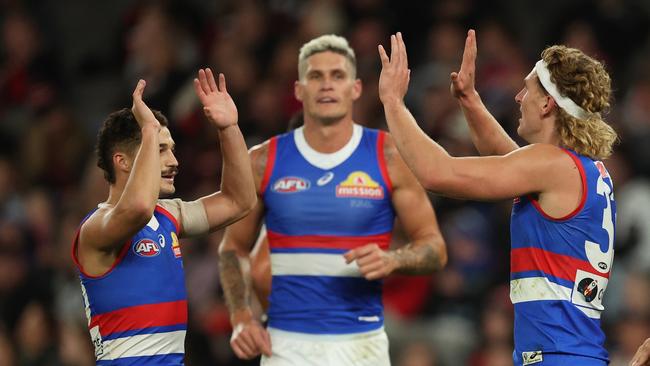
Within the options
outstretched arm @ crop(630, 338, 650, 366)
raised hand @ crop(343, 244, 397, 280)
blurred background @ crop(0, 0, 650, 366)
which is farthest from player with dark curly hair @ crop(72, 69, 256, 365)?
blurred background @ crop(0, 0, 650, 366)

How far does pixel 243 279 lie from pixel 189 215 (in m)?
1.17

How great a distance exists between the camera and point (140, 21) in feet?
40.9

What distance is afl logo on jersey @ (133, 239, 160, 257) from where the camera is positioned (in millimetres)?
5621

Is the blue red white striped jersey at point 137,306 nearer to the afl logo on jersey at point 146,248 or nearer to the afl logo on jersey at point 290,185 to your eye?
the afl logo on jersey at point 146,248

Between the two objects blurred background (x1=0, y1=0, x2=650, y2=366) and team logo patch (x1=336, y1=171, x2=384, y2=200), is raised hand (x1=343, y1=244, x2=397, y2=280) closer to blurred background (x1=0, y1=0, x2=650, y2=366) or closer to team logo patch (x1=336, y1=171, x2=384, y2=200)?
team logo patch (x1=336, y1=171, x2=384, y2=200)

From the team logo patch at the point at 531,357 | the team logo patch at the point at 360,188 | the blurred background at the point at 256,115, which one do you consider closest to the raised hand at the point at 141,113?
the team logo patch at the point at 360,188

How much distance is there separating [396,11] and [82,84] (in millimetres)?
3579

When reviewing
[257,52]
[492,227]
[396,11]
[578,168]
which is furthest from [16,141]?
[578,168]

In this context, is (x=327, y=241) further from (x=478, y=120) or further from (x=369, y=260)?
(x=478, y=120)

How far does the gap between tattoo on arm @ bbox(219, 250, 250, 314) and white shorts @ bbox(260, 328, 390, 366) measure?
306 mm

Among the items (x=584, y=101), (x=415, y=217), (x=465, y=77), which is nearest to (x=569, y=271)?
(x=584, y=101)

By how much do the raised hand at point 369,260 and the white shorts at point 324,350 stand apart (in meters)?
0.62

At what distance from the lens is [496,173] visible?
549 cm

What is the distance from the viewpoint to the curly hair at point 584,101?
559 cm
